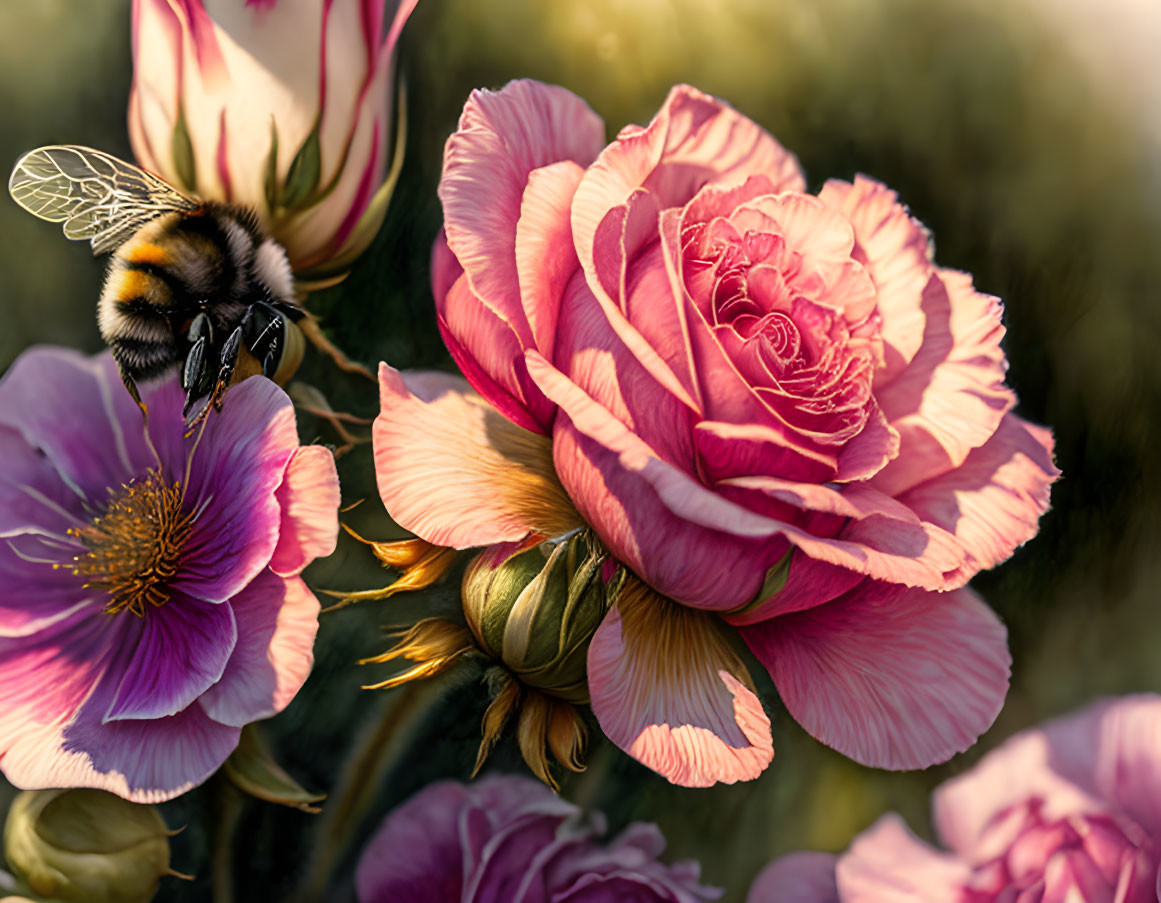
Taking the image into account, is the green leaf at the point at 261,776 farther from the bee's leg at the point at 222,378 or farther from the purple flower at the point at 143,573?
the bee's leg at the point at 222,378

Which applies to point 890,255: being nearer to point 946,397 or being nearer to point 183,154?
point 946,397

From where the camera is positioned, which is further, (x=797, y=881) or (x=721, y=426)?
(x=797, y=881)

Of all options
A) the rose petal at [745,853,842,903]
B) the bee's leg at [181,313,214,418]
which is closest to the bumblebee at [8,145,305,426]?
the bee's leg at [181,313,214,418]

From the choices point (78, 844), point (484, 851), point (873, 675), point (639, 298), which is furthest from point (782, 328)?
point (78, 844)

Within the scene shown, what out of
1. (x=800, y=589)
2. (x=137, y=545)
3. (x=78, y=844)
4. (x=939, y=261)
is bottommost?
(x=78, y=844)

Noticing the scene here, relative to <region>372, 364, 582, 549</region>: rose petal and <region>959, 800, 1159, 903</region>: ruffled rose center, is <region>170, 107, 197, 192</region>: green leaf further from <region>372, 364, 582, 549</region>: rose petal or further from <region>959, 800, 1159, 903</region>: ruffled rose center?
<region>959, 800, 1159, 903</region>: ruffled rose center

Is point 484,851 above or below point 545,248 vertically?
below

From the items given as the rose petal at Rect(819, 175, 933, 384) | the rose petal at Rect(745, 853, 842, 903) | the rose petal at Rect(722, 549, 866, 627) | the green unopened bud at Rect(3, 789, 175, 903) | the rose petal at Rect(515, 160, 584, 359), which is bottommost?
the green unopened bud at Rect(3, 789, 175, 903)
